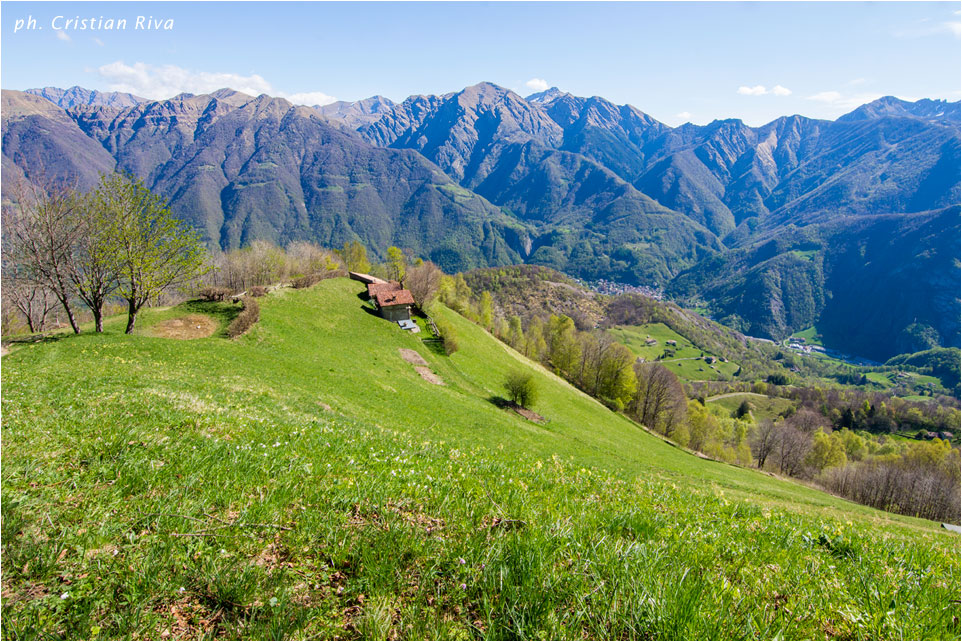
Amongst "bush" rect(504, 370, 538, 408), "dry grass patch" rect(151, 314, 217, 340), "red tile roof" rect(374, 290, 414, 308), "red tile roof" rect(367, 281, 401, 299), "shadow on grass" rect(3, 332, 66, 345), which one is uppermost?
"red tile roof" rect(367, 281, 401, 299)

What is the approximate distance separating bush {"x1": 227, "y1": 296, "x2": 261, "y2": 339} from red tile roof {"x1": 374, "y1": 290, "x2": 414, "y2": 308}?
17.3 m

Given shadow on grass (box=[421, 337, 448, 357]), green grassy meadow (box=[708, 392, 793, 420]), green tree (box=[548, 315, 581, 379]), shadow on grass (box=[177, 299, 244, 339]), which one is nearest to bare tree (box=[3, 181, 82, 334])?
shadow on grass (box=[177, 299, 244, 339])

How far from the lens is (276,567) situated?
4516 millimetres

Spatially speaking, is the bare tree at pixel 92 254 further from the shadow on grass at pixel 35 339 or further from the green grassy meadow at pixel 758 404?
the green grassy meadow at pixel 758 404

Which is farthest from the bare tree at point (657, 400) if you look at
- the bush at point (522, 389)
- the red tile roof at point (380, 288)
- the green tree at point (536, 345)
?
the red tile roof at point (380, 288)

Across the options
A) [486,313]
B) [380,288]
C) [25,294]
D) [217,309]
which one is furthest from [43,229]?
[486,313]

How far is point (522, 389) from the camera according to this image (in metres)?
46.6

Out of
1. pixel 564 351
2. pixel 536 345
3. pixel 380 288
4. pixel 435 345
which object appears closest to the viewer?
pixel 435 345

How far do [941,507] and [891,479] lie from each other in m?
6.87

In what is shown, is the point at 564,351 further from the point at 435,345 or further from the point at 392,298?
the point at 392,298

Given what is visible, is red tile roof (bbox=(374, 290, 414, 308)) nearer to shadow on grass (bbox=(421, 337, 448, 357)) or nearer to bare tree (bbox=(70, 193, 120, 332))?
shadow on grass (bbox=(421, 337, 448, 357))

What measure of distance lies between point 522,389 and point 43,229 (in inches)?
1626

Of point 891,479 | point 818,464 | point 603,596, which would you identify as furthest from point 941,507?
point 603,596

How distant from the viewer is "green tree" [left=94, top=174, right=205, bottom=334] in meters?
31.3
